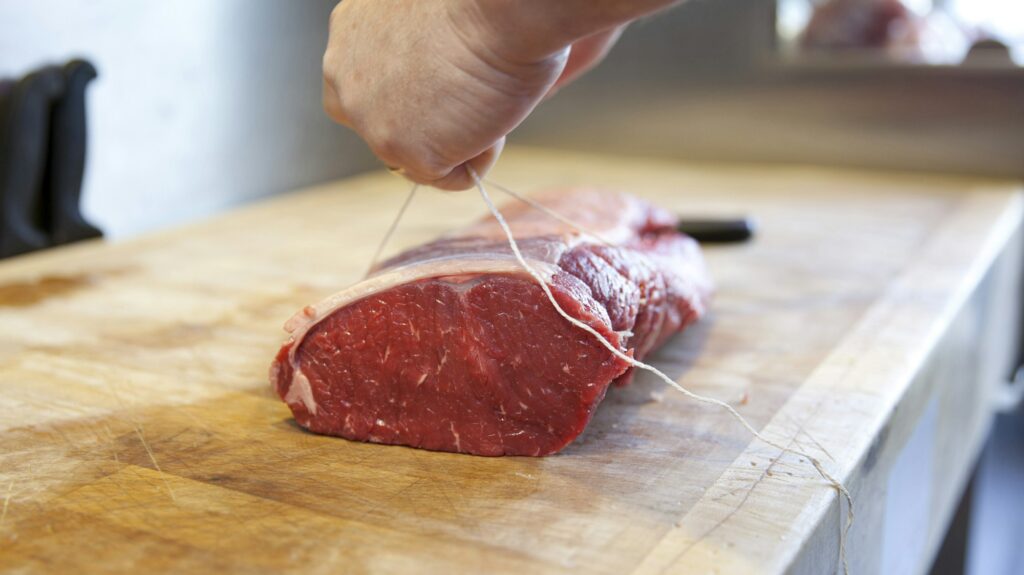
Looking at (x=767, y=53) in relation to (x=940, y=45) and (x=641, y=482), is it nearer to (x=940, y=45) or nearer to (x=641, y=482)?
(x=940, y=45)

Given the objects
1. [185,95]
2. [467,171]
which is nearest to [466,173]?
[467,171]

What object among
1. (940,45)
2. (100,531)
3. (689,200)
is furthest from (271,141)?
(940,45)

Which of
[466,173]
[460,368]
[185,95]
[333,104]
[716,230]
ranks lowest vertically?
[716,230]

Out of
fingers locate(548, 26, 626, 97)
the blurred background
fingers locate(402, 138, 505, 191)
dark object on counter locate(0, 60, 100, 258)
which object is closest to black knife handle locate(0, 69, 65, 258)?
dark object on counter locate(0, 60, 100, 258)

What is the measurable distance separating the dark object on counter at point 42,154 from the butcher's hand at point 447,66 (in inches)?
57.7

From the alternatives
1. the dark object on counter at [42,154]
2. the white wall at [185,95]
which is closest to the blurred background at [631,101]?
the white wall at [185,95]

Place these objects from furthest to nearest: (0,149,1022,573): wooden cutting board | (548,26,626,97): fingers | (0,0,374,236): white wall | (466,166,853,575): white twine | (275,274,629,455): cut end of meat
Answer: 1. (0,0,374,236): white wall
2. (548,26,626,97): fingers
3. (275,274,629,455): cut end of meat
4. (466,166,853,575): white twine
5. (0,149,1022,573): wooden cutting board

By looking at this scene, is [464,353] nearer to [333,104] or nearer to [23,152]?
[333,104]

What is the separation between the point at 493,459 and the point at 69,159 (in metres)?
1.81

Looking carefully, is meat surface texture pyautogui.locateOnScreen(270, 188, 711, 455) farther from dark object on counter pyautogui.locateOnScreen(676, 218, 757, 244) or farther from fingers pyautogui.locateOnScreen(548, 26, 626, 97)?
dark object on counter pyautogui.locateOnScreen(676, 218, 757, 244)

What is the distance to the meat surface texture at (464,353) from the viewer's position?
1507 mm

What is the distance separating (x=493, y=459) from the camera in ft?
4.94

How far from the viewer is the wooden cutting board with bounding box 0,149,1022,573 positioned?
1.25m

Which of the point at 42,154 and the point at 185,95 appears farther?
the point at 185,95
